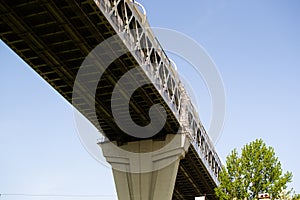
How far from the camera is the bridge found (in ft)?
99.1

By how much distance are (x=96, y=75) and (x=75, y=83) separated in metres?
2.61

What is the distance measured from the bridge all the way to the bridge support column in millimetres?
108

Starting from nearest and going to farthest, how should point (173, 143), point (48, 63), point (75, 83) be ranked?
1. point (48, 63)
2. point (75, 83)
3. point (173, 143)

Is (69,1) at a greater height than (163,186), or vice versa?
(69,1)

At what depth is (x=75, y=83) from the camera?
39.4 m

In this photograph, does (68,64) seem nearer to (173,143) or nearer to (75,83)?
(75,83)

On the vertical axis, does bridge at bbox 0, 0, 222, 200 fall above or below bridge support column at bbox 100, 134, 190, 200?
above

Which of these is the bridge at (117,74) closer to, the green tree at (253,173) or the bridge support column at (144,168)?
the bridge support column at (144,168)

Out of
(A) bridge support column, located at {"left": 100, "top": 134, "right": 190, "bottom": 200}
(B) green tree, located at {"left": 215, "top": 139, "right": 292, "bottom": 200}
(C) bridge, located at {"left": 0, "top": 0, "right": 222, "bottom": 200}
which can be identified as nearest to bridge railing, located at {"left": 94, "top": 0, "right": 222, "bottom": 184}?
(C) bridge, located at {"left": 0, "top": 0, "right": 222, "bottom": 200}

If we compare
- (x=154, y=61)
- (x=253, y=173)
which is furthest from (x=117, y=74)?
(x=253, y=173)

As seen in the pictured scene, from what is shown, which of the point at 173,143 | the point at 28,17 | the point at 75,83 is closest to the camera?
the point at 28,17

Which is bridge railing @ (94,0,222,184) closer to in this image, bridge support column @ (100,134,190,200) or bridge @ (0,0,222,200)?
bridge @ (0,0,222,200)

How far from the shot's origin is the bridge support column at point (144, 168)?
49500mm

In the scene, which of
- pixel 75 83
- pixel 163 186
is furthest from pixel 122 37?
pixel 163 186
